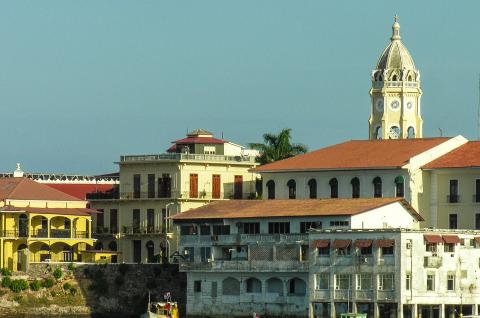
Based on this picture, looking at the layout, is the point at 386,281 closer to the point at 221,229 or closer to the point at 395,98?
the point at 221,229

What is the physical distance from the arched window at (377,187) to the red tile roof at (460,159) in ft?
9.89

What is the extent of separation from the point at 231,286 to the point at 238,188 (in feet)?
70.1

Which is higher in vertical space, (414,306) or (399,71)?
(399,71)

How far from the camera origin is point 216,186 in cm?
14375

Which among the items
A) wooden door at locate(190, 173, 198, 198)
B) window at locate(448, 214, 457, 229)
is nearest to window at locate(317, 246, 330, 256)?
window at locate(448, 214, 457, 229)

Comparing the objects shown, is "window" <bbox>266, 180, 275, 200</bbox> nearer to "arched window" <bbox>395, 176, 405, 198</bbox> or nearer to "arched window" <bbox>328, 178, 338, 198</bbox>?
"arched window" <bbox>328, 178, 338, 198</bbox>

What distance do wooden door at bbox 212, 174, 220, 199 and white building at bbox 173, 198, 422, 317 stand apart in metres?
15.4

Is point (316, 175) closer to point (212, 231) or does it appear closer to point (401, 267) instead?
point (212, 231)

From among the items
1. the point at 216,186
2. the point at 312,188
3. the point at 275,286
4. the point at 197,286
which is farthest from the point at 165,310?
the point at 216,186

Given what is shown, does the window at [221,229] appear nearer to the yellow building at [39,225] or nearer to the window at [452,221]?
the window at [452,221]

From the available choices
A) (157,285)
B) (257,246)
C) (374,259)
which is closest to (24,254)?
(157,285)

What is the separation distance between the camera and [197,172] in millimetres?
143000

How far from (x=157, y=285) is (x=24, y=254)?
9973 millimetres

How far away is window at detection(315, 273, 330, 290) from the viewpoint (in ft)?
389
